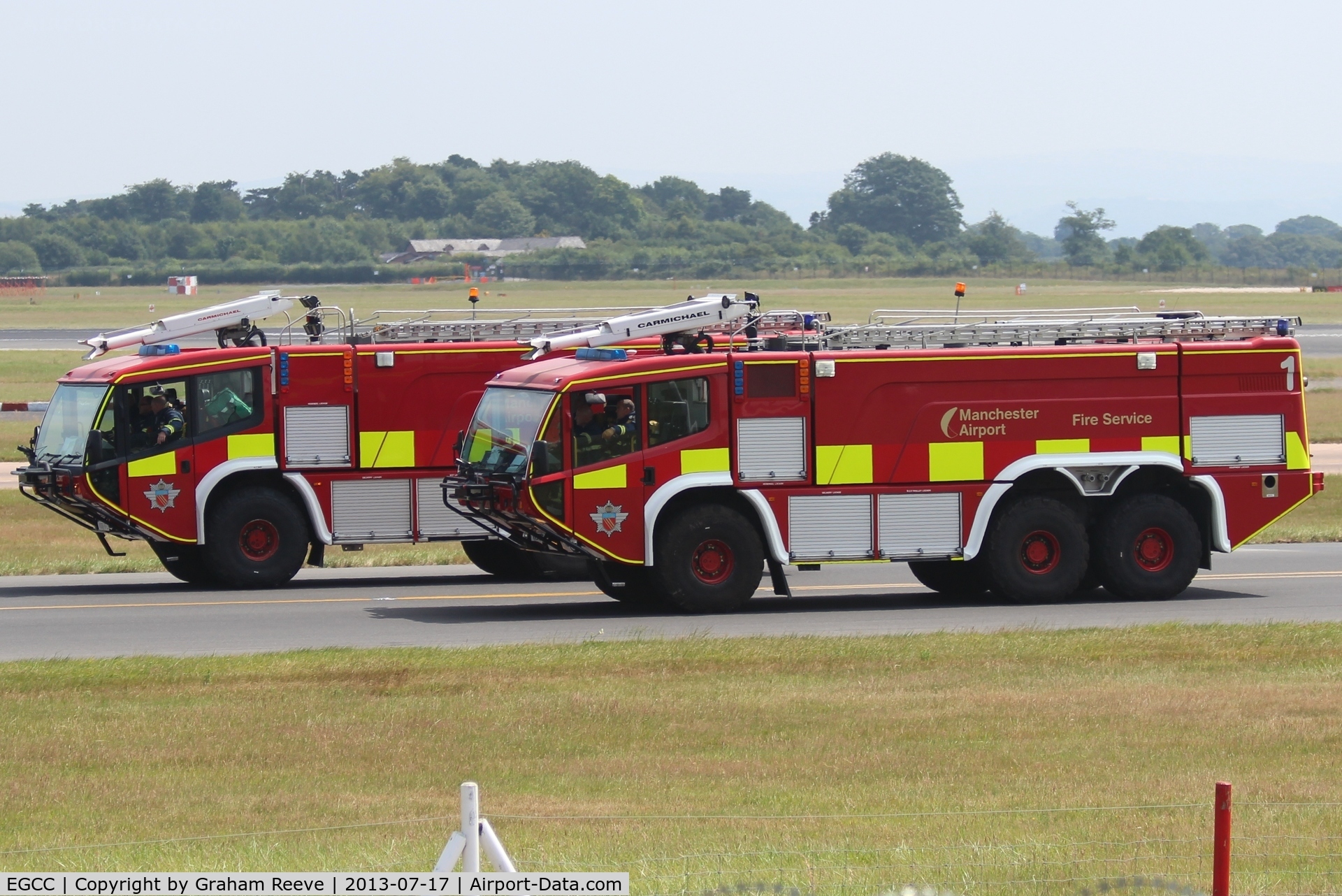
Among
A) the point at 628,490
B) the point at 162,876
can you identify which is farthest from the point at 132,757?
the point at 628,490

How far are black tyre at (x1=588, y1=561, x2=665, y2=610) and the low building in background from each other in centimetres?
14737

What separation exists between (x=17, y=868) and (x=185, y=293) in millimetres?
111305

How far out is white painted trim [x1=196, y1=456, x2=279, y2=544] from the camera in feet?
60.0

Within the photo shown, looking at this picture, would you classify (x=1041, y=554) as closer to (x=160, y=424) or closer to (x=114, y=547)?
(x=160, y=424)

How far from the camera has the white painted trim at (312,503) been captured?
18.5 metres

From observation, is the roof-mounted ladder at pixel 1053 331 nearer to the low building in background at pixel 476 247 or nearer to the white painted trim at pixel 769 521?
the white painted trim at pixel 769 521

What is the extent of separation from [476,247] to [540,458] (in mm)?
163825

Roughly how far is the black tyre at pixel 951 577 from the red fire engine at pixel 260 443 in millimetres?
3570

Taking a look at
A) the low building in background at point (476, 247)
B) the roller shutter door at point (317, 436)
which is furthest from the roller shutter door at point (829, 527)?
the low building in background at point (476, 247)

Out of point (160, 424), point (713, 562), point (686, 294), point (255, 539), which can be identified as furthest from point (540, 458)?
point (686, 294)

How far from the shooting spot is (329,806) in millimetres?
9008

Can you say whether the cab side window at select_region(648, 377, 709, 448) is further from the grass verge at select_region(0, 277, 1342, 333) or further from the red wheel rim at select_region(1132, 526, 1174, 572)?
the grass verge at select_region(0, 277, 1342, 333)

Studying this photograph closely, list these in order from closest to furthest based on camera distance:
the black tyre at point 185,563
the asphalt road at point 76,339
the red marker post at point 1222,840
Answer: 1. the red marker post at point 1222,840
2. the black tyre at point 185,563
3. the asphalt road at point 76,339

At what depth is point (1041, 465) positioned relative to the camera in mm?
16938
